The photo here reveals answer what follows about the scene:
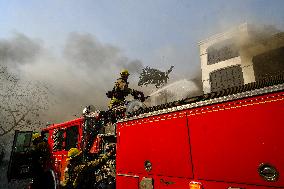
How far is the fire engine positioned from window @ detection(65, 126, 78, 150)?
182cm

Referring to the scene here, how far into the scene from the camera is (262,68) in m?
21.2

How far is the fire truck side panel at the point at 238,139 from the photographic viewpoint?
304 centimetres

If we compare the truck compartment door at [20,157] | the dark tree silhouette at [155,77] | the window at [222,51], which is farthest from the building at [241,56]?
the truck compartment door at [20,157]

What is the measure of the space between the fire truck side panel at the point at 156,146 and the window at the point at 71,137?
2.65 m

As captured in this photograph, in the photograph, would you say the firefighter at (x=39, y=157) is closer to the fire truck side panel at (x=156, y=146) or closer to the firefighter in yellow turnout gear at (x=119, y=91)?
the firefighter in yellow turnout gear at (x=119, y=91)

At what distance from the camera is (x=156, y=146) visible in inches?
184

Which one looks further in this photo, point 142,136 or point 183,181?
point 142,136

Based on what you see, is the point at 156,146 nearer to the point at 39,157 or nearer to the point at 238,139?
the point at 238,139

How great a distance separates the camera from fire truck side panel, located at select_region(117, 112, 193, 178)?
416cm

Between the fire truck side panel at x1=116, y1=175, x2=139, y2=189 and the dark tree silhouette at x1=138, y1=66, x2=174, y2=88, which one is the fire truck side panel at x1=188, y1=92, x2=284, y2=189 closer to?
the fire truck side panel at x1=116, y1=175, x2=139, y2=189

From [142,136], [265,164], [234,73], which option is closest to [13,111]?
[234,73]

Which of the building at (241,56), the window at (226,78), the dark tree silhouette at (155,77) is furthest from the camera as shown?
the dark tree silhouette at (155,77)

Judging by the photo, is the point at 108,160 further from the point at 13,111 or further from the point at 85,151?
the point at 13,111

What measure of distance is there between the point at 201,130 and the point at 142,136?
1.54 m
